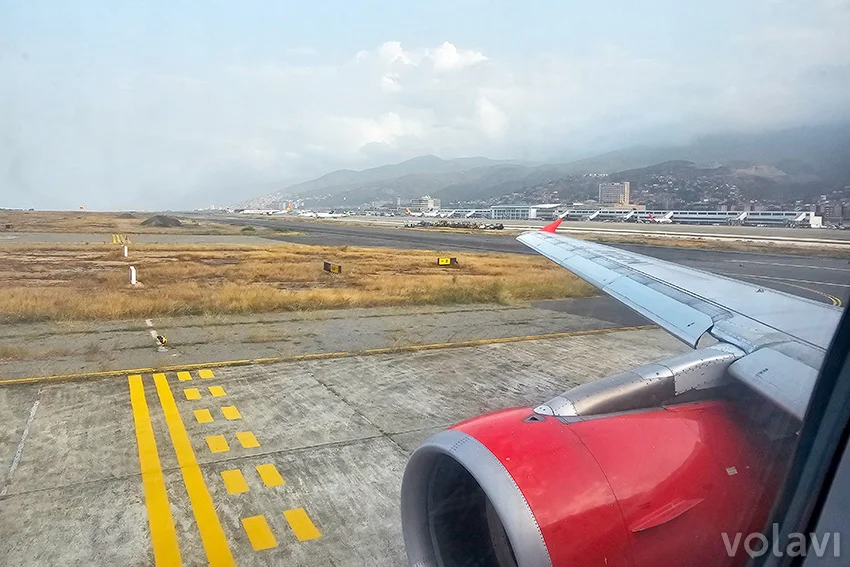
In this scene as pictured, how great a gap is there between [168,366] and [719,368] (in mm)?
7876

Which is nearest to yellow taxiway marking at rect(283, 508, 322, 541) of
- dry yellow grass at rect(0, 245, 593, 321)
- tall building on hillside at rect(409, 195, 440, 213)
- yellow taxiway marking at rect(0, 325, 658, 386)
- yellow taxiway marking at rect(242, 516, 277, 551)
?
yellow taxiway marking at rect(242, 516, 277, 551)

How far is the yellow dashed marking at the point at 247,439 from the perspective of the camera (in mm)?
5848

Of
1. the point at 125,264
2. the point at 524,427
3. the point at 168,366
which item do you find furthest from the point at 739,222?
the point at 125,264

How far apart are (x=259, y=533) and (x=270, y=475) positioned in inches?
36.9

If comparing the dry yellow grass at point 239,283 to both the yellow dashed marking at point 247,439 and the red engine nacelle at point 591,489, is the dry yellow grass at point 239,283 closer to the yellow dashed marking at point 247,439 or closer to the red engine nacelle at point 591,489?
the yellow dashed marking at point 247,439

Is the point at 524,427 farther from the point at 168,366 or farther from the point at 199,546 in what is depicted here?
the point at 168,366

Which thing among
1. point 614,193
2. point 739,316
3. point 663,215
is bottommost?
point 739,316

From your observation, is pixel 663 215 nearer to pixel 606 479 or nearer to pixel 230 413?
pixel 230 413

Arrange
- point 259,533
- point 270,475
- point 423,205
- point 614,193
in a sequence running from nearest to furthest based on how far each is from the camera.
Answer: point 259,533 → point 270,475 → point 614,193 → point 423,205

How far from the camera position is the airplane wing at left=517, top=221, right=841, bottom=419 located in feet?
8.21

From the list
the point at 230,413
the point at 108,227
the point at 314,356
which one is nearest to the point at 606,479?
the point at 230,413

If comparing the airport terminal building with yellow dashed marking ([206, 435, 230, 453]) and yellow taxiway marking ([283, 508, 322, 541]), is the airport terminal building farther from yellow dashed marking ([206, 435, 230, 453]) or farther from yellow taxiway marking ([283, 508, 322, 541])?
yellow dashed marking ([206, 435, 230, 453])

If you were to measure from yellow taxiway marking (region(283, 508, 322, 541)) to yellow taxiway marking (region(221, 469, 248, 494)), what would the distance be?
589 millimetres

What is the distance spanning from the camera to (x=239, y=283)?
56.3 ft
